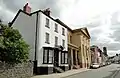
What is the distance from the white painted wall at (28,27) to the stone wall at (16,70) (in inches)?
183

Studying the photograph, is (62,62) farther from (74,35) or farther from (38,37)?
(74,35)

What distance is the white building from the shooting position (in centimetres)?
2377

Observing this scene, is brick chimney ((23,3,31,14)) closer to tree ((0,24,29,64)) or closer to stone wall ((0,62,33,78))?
tree ((0,24,29,64))

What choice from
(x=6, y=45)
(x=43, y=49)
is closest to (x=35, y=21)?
(x=43, y=49)

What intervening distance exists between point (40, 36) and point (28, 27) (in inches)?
102

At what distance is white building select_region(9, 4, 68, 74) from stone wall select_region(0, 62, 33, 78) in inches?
158

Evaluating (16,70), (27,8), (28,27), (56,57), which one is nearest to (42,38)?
(28,27)

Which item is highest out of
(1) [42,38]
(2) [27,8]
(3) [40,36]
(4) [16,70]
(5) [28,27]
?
(2) [27,8]

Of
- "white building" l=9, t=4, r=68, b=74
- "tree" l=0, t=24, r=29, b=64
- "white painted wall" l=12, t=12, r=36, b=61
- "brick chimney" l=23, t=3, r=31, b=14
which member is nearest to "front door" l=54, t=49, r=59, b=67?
"white building" l=9, t=4, r=68, b=74

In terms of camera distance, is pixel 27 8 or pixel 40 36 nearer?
pixel 40 36

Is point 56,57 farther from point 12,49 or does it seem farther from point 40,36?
point 12,49

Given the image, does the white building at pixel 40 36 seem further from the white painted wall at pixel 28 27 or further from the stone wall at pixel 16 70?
the stone wall at pixel 16 70

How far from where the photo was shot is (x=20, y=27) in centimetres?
2619

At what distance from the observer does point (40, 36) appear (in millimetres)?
24062
